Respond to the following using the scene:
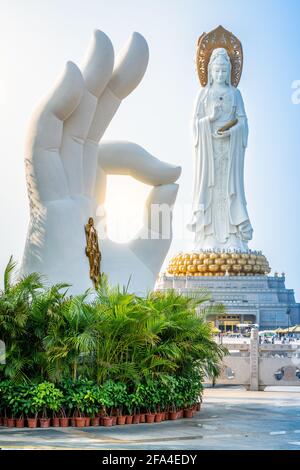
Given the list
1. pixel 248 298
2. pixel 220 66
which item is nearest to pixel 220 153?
pixel 220 66

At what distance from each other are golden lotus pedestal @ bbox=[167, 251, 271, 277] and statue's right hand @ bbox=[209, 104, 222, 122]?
531 cm

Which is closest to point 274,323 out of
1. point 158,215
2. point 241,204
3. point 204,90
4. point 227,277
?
point 227,277

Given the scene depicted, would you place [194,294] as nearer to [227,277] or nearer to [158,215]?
[158,215]

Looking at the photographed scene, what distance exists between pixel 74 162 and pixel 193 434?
17.7 feet

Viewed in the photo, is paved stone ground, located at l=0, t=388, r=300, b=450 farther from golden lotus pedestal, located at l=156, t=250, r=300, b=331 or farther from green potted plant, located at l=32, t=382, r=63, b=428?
golden lotus pedestal, located at l=156, t=250, r=300, b=331

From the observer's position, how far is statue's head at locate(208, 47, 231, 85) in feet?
105

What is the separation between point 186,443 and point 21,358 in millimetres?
2160

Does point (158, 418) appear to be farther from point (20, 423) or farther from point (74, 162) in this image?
point (74, 162)

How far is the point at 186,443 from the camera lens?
292 inches

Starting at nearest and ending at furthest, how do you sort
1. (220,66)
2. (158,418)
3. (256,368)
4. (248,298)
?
(158,418)
(256,368)
(220,66)
(248,298)

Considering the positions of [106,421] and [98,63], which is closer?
[106,421]

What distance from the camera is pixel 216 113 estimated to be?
32250mm

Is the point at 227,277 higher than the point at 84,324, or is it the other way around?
the point at 227,277

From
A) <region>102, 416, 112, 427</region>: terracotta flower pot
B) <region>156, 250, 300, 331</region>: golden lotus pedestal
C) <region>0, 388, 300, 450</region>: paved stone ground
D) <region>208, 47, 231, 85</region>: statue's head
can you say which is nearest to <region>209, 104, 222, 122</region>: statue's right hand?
<region>208, 47, 231, 85</region>: statue's head
